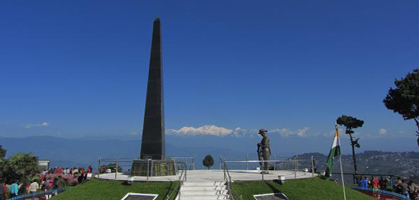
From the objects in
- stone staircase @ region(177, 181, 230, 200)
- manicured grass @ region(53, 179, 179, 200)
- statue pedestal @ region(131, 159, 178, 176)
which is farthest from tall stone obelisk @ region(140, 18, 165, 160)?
stone staircase @ region(177, 181, 230, 200)

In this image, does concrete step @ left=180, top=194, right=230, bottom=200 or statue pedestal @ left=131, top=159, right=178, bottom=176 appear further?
statue pedestal @ left=131, top=159, right=178, bottom=176

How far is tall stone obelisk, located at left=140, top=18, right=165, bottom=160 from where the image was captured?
21.7 meters

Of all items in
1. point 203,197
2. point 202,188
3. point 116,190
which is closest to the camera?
point 203,197

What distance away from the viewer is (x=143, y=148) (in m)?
21.9

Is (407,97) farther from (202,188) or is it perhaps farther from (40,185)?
(40,185)

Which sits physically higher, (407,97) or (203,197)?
(407,97)

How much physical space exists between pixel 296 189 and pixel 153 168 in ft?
31.3

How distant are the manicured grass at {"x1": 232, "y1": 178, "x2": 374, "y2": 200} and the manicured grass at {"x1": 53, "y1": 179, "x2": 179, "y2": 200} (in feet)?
12.1

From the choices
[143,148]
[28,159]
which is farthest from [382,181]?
[28,159]

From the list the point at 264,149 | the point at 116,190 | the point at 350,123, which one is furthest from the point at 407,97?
the point at 116,190

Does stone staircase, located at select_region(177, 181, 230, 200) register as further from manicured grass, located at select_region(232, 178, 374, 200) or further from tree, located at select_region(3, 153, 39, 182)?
tree, located at select_region(3, 153, 39, 182)

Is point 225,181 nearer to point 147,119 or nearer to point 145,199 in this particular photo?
point 145,199

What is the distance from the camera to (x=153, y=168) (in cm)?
2008

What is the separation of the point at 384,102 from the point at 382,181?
52.1 ft
